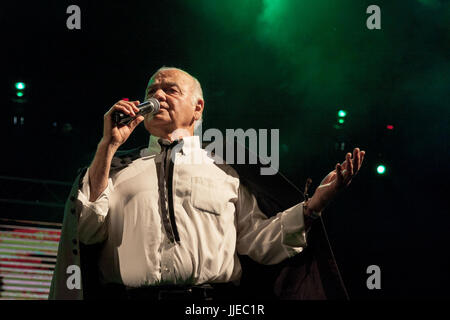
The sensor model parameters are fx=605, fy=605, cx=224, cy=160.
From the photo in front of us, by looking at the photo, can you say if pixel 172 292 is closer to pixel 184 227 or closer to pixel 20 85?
pixel 184 227

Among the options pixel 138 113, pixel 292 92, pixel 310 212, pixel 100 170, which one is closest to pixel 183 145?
pixel 138 113

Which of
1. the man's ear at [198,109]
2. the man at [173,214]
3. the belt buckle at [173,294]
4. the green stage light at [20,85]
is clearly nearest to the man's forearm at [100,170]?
the man at [173,214]

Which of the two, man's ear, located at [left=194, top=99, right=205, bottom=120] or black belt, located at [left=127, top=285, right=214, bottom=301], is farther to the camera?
man's ear, located at [left=194, top=99, right=205, bottom=120]

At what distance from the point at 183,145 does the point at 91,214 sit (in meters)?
0.63

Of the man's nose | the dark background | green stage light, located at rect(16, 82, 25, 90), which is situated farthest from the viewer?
green stage light, located at rect(16, 82, 25, 90)

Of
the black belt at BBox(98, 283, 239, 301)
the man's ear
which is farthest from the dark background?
the black belt at BBox(98, 283, 239, 301)

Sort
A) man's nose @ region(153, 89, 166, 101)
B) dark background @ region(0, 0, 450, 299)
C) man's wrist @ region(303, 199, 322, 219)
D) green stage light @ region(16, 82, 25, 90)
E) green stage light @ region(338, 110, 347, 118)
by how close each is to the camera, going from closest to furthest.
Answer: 1. man's wrist @ region(303, 199, 322, 219)
2. man's nose @ region(153, 89, 166, 101)
3. dark background @ region(0, 0, 450, 299)
4. green stage light @ region(16, 82, 25, 90)
5. green stage light @ region(338, 110, 347, 118)

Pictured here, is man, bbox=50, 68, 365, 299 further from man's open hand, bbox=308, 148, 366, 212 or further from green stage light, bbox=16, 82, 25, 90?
green stage light, bbox=16, 82, 25, 90

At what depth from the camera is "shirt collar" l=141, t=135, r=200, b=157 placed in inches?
119

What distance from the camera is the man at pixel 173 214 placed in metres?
2.63

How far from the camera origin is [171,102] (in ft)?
9.92

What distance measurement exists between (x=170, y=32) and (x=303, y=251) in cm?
265

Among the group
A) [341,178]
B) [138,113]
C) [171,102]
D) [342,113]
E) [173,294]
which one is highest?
[342,113]
